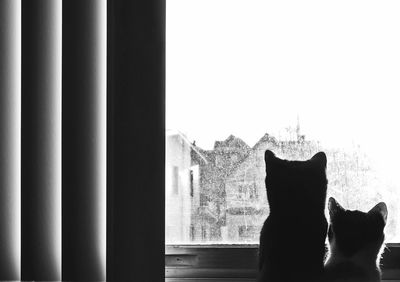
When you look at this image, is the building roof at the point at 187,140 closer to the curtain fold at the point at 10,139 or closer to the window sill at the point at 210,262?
the window sill at the point at 210,262

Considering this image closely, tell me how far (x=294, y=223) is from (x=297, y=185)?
0.22 feet

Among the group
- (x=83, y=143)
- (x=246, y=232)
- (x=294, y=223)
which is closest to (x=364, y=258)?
(x=294, y=223)

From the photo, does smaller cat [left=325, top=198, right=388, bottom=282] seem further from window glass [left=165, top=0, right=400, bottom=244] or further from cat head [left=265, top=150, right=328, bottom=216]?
window glass [left=165, top=0, right=400, bottom=244]

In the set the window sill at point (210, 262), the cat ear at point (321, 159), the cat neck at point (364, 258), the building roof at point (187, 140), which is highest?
the building roof at point (187, 140)

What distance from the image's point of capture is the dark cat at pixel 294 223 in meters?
1.00

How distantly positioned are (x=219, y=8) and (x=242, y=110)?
0.73 feet

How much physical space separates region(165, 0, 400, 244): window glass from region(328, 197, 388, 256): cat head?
18 cm

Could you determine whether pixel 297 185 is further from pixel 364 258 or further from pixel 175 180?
pixel 175 180

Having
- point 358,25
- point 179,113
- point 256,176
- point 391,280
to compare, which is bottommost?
Result: point 391,280

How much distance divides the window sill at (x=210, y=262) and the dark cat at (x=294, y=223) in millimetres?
187

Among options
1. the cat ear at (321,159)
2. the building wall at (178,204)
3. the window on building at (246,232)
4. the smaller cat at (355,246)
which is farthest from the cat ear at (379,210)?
the building wall at (178,204)

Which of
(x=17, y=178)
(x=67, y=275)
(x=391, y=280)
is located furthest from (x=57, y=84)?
(x=391, y=280)

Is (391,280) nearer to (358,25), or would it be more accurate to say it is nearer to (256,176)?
(256,176)

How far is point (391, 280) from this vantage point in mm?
1174
